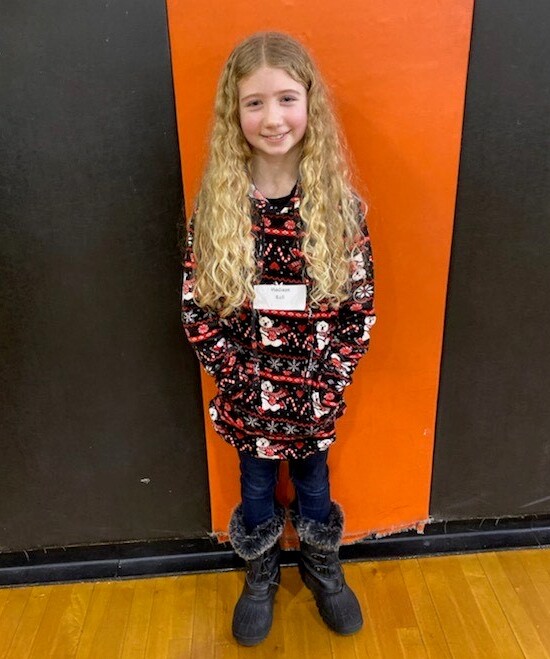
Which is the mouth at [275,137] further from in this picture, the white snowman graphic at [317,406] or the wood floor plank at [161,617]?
the wood floor plank at [161,617]

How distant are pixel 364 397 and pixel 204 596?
2.34ft

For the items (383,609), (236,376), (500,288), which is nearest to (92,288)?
(236,376)

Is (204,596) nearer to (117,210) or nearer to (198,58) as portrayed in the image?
(117,210)

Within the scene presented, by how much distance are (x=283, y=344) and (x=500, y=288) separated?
0.60 meters

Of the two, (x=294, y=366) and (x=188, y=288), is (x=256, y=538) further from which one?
(x=188, y=288)

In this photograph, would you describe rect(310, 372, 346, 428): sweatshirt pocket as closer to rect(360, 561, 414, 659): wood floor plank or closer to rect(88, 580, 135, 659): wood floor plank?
rect(360, 561, 414, 659): wood floor plank

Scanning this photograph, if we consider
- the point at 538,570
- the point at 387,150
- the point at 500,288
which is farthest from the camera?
the point at 538,570

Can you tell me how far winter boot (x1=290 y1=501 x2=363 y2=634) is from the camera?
1501 millimetres

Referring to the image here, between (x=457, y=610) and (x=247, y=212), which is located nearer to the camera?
(x=247, y=212)

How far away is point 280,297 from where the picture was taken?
1222mm

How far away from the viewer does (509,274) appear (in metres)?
1.45

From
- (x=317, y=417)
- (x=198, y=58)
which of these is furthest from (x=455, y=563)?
(x=198, y=58)

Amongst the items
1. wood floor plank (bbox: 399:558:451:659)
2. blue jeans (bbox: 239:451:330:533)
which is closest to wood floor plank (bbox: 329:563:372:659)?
wood floor plank (bbox: 399:558:451:659)

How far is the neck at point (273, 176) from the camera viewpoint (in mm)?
1209
